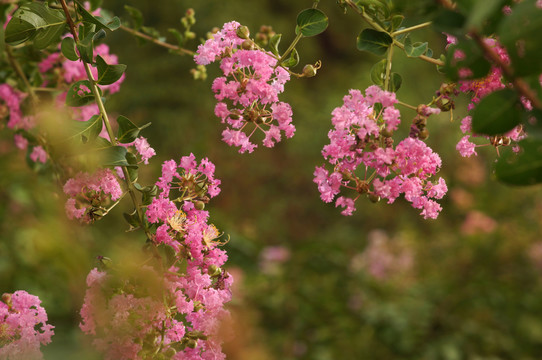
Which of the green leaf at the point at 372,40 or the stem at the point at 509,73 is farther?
the green leaf at the point at 372,40

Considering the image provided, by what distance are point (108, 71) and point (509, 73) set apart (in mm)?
487

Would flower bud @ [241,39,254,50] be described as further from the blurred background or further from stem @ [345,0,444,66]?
the blurred background

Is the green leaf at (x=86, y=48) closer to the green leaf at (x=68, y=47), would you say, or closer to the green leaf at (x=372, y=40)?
the green leaf at (x=68, y=47)

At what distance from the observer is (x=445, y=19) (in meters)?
0.43

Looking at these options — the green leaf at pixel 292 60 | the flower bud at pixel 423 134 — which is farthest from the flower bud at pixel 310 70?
the flower bud at pixel 423 134

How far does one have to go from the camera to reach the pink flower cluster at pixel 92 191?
68cm

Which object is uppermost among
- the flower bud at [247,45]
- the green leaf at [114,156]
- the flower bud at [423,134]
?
the flower bud at [247,45]

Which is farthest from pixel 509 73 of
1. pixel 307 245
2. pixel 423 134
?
pixel 307 245

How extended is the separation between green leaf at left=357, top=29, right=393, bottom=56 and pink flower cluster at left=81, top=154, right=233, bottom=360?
261 mm

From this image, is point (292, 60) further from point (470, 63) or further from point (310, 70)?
point (470, 63)

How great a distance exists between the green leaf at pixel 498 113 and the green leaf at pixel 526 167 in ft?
0.07

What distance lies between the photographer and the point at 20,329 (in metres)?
0.71

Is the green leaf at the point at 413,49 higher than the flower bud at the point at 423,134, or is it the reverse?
the green leaf at the point at 413,49

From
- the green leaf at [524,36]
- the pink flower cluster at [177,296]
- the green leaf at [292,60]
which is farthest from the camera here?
the green leaf at [292,60]
